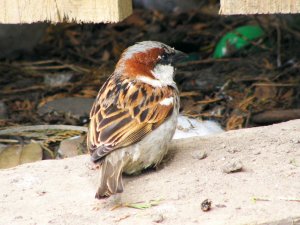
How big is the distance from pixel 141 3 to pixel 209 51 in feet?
5.25

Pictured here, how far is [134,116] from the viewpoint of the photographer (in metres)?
3.93

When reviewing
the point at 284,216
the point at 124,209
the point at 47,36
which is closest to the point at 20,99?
the point at 47,36

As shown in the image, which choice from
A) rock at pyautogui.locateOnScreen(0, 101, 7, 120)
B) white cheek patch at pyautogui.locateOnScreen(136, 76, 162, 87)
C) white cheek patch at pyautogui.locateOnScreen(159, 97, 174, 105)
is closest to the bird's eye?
white cheek patch at pyautogui.locateOnScreen(136, 76, 162, 87)

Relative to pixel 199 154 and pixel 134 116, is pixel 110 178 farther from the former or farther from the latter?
Answer: pixel 199 154

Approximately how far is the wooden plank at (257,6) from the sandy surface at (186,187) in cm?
77

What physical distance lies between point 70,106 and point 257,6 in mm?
2073

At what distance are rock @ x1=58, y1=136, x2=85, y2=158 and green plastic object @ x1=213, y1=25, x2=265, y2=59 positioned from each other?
6.18ft

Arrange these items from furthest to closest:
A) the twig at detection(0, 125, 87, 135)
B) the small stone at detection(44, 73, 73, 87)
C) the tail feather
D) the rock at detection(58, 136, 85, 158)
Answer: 1. the small stone at detection(44, 73, 73, 87)
2. the twig at detection(0, 125, 87, 135)
3. the rock at detection(58, 136, 85, 158)
4. the tail feather

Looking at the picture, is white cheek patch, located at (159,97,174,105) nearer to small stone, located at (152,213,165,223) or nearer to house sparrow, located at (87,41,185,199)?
house sparrow, located at (87,41,185,199)

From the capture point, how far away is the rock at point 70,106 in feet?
17.5

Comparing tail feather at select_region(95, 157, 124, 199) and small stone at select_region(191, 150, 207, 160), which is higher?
tail feather at select_region(95, 157, 124, 199)

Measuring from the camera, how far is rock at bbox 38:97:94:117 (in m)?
5.35

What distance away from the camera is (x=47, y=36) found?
679 cm

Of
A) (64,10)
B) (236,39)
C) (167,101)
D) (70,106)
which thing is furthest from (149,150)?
(236,39)
